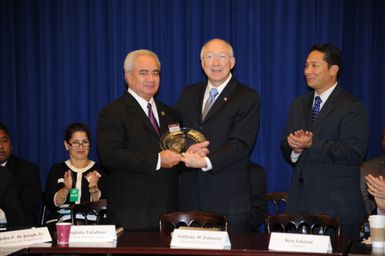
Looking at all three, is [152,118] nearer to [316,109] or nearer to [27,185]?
[316,109]

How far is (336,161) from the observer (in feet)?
13.2

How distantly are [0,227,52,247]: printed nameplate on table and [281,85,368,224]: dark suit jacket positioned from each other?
1.92 meters

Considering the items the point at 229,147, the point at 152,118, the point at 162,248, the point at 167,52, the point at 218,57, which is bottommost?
the point at 162,248

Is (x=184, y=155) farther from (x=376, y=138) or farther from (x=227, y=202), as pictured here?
(x=376, y=138)

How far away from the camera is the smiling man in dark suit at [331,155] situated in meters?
4.02

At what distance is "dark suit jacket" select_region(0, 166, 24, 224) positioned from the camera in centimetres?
376

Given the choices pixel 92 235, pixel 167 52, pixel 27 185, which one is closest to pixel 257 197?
pixel 167 52

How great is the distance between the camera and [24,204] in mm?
5230

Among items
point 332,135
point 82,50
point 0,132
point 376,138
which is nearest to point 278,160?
point 376,138

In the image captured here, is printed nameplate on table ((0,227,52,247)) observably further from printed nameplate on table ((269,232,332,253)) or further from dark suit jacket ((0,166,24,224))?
printed nameplate on table ((269,232,332,253))

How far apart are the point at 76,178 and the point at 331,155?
93.6 inches

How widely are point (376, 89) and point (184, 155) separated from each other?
2.40 metres

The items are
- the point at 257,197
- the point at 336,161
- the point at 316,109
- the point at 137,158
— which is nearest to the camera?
the point at 137,158

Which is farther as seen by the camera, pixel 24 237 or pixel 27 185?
pixel 27 185
